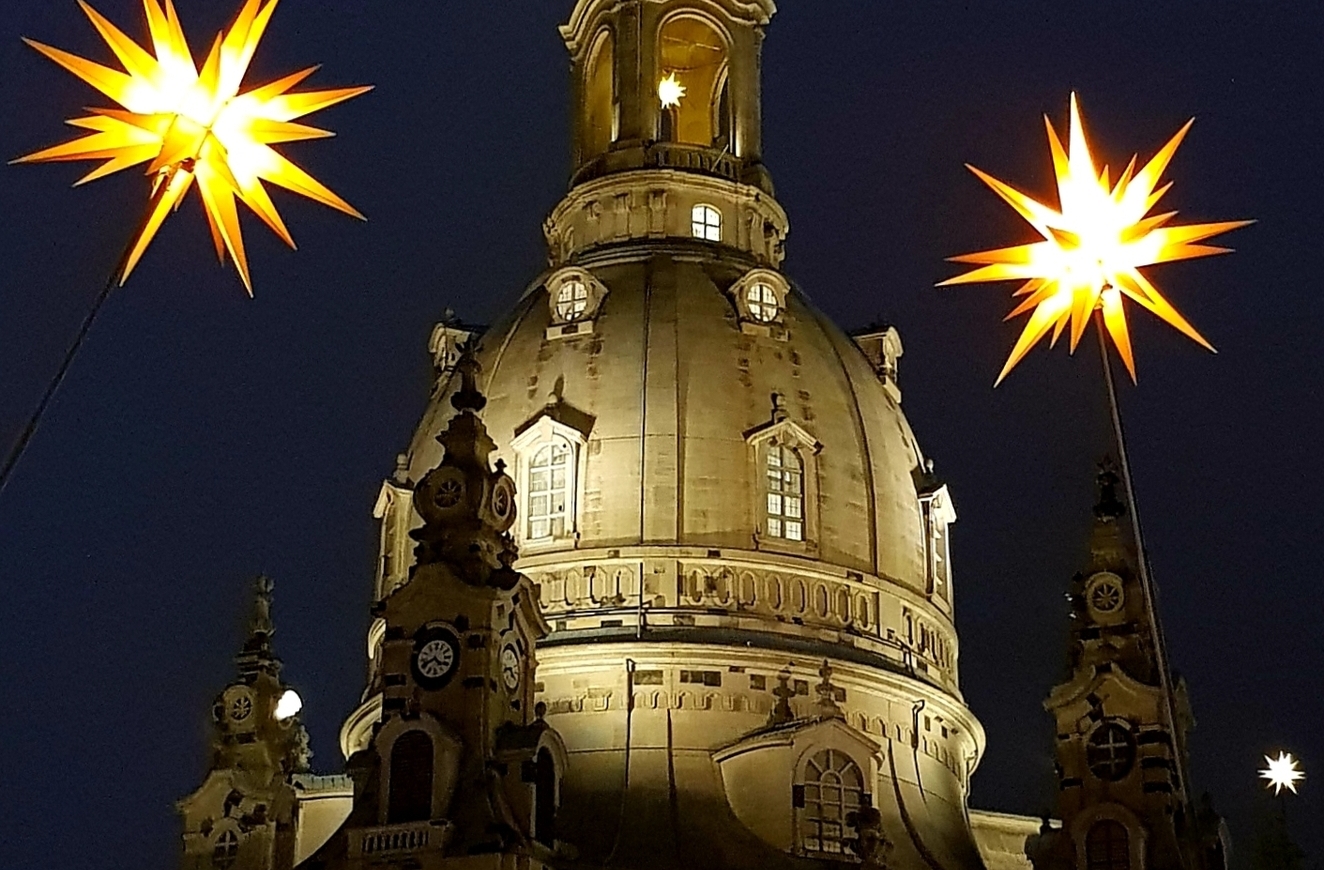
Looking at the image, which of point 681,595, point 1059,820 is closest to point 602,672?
point 681,595

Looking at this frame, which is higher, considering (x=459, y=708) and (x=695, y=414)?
(x=695, y=414)

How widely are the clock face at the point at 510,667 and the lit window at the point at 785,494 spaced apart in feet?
28.8

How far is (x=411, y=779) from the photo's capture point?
49.1 m

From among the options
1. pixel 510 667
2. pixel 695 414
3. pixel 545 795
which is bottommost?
pixel 545 795

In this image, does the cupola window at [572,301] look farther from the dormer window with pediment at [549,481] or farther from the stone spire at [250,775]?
the stone spire at [250,775]

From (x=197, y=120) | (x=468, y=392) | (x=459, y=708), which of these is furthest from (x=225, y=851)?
(x=197, y=120)

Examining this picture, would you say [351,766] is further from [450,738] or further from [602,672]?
[602,672]

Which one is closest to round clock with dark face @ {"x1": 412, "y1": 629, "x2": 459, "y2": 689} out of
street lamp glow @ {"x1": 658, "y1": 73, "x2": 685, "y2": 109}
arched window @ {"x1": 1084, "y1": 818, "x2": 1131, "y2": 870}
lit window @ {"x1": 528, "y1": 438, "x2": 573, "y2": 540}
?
lit window @ {"x1": 528, "y1": 438, "x2": 573, "y2": 540}

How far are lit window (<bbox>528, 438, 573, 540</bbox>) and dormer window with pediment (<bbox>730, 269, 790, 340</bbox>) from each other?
6.29 metres

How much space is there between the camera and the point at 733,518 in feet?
186

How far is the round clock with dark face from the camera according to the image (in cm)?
4991

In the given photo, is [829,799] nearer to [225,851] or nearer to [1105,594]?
[1105,594]

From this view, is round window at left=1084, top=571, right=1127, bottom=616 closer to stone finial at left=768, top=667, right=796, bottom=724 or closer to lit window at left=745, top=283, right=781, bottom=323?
stone finial at left=768, top=667, right=796, bottom=724

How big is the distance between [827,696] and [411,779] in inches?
434
